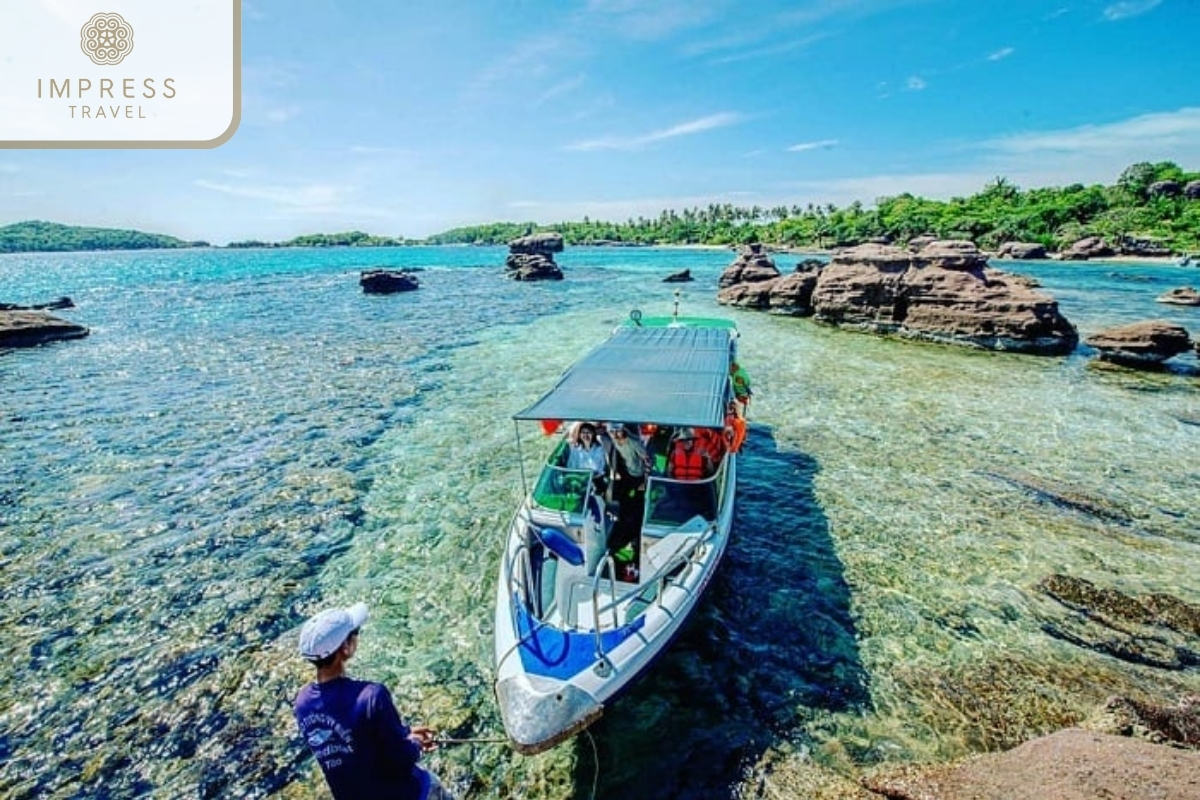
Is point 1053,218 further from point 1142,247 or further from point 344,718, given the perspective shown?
point 344,718

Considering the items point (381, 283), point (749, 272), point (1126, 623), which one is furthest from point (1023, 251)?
point (1126, 623)

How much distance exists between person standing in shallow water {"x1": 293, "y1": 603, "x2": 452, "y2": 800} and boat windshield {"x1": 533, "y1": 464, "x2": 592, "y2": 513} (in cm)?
526

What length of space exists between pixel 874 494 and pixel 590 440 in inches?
303

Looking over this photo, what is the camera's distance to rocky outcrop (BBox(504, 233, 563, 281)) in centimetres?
7375

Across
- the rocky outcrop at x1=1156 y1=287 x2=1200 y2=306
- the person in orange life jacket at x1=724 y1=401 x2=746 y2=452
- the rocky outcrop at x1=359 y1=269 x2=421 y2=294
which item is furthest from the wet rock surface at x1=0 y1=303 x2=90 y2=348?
the rocky outcrop at x1=1156 y1=287 x2=1200 y2=306

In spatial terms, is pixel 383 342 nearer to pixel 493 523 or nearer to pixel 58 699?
pixel 493 523

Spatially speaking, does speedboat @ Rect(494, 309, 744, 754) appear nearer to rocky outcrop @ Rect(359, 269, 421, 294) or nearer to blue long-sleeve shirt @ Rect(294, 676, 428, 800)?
blue long-sleeve shirt @ Rect(294, 676, 428, 800)

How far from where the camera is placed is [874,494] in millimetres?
13438

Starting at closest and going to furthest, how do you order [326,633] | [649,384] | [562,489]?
[326,633] < [562,489] < [649,384]

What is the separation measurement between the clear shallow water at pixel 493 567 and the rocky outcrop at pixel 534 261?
5136 centimetres

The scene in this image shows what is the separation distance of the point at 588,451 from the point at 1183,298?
5408 centimetres

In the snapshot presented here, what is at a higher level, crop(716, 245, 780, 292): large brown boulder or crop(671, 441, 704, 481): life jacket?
crop(716, 245, 780, 292): large brown boulder

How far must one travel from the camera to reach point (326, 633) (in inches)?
145

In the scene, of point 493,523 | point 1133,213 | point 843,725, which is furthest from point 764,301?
point 1133,213
